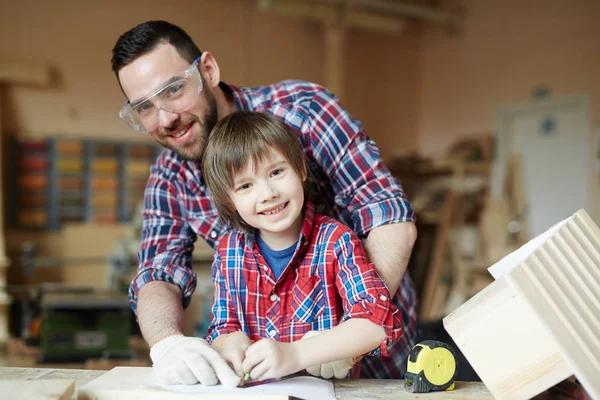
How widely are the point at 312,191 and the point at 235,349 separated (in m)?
0.49

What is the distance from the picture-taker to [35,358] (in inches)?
155

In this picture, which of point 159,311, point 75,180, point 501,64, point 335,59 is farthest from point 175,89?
point 501,64

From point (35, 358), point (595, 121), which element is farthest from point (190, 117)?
point (595, 121)

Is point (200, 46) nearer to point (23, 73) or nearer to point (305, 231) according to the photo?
point (23, 73)

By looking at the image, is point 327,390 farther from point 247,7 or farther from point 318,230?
point 247,7

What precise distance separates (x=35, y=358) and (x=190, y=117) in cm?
321

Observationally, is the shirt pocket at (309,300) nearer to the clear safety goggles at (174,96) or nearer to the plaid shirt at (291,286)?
the plaid shirt at (291,286)

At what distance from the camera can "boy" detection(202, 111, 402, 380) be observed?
119 centimetres

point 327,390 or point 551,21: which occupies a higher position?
point 551,21

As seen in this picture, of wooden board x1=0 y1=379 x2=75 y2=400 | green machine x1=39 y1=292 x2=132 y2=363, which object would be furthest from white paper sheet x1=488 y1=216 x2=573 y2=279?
green machine x1=39 y1=292 x2=132 y2=363

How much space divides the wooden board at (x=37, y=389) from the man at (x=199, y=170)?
14.5 inches

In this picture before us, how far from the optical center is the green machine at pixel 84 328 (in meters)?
3.71

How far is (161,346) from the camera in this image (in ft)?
3.89

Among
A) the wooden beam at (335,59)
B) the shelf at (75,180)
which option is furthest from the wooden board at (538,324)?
the shelf at (75,180)
